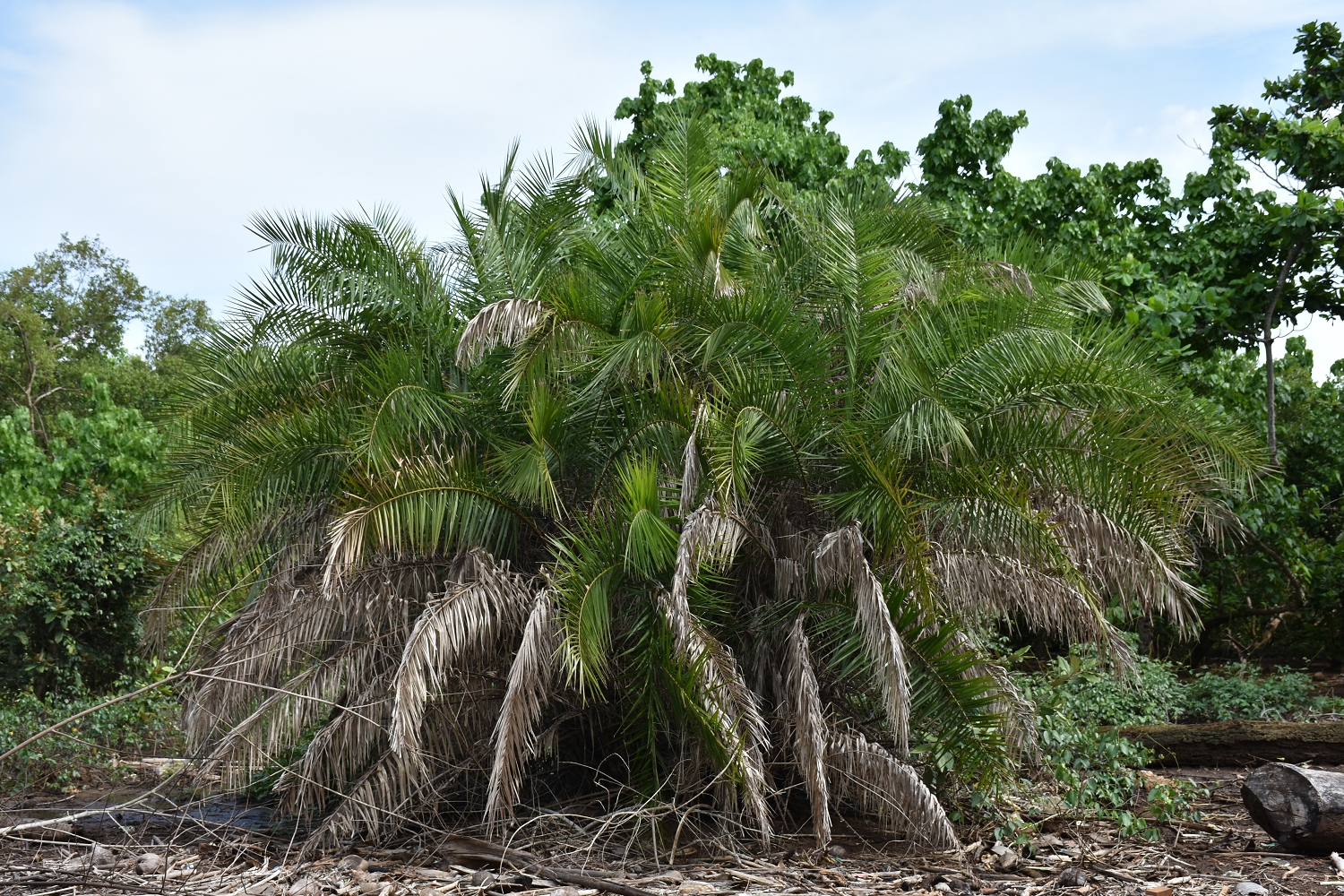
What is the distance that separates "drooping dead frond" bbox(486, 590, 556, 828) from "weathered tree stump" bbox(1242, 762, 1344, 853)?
4.11 meters

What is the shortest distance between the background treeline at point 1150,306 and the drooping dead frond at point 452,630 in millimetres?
4583

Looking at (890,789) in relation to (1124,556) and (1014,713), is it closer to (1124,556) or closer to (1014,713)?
(1014,713)

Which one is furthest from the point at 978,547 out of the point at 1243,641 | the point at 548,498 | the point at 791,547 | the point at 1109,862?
the point at 1243,641

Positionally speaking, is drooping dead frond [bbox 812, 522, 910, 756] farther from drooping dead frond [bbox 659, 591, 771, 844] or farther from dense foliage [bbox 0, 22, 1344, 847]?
drooping dead frond [bbox 659, 591, 771, 844]

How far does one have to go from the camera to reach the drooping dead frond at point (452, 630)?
19.4 ft

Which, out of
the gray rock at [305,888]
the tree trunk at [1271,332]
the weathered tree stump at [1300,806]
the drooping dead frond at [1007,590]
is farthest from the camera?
the tree trunk at [1271,332]

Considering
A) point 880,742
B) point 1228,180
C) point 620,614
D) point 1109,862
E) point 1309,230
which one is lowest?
point 1109,862

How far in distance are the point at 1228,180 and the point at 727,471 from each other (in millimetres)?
10749

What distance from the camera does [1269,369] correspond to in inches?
522

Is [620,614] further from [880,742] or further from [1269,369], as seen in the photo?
[1269,369]

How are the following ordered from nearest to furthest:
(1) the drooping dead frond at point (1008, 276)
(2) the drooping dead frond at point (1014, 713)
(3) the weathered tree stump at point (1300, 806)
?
1. (3) the weathered tree stump at point (1300, 806)
2. (2) the drooping dead frond at point (1014, 713)
3. (1) the drooping dead frond at point (1008, 276)

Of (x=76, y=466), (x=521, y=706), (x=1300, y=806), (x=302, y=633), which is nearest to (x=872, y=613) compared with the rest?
(x=521, y=706)

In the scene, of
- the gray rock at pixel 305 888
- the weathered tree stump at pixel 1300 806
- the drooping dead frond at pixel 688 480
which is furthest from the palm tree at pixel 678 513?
the weathered tree stump at pixel 1300 806

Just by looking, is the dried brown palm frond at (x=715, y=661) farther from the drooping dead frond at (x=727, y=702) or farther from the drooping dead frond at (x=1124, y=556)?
the drooping dead frond at (x=1124, y=556)
